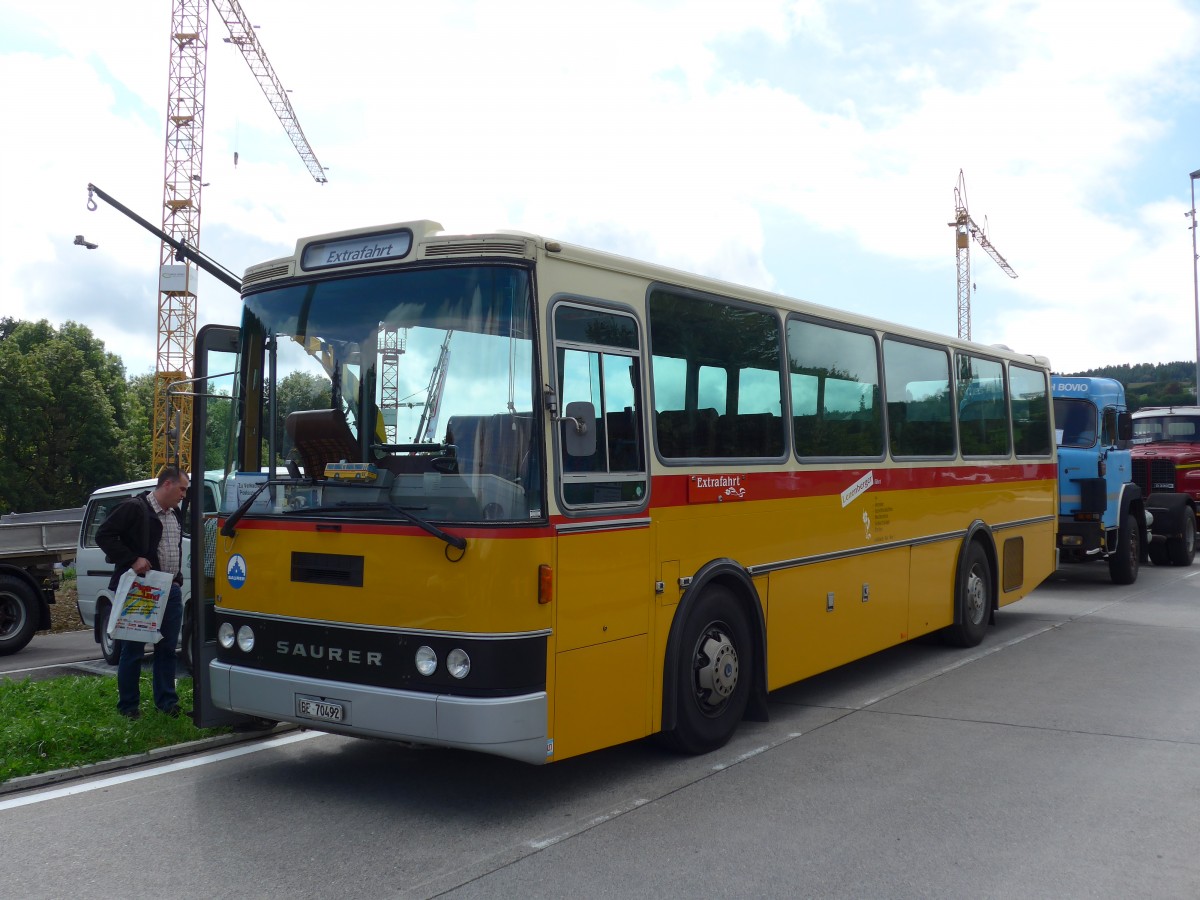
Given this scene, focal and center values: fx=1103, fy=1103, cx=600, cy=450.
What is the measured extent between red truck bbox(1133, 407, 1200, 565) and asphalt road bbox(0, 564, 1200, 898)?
12678 mm

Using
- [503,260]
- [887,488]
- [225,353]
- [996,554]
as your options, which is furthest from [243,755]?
[996,554]

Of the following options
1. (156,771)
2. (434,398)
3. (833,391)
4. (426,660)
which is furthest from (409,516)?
(833,391)

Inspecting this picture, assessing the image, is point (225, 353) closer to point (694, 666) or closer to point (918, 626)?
point (694, 666)

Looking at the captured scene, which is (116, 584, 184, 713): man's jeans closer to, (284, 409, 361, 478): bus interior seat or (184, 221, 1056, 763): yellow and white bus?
(184, 221, 1056, 763): yellow and white bus

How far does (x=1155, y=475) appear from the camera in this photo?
21172mm

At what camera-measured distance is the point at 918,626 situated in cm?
1012

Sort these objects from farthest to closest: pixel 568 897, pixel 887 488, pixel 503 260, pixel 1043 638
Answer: pixel 1043 638 → pixel 887 488 → pixel 503 260 → pixel 568 897

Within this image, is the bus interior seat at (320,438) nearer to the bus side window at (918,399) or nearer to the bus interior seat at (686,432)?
the bus interior seat at (686,432)

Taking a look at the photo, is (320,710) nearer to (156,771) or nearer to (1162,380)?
(156,771)

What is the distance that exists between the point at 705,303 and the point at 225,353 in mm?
3048

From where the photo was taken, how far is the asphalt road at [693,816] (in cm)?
488

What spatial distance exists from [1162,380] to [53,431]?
226ft

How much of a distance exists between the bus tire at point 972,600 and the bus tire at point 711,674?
439 cm

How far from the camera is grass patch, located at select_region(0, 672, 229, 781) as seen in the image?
6.71m
